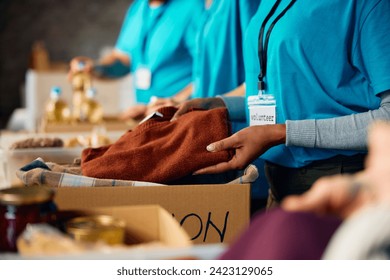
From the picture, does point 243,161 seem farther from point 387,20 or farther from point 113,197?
point 387,20

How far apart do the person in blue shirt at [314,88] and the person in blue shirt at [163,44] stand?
1352 millimetres

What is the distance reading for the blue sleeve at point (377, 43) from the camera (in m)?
1.19

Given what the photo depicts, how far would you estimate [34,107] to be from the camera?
3877 mm

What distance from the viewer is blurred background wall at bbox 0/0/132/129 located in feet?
19.0

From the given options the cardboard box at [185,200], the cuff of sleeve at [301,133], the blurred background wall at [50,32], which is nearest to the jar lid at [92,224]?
the cardboard box at [185,200]

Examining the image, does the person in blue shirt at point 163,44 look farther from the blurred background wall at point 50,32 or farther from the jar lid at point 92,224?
the blurred background wall at point 50,32

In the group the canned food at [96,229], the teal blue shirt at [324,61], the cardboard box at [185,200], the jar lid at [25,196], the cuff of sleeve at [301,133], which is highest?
the teal blue shirt at [324,61]

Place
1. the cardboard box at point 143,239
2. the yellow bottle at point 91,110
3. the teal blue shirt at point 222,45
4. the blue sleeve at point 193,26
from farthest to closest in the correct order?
the yellow bottle at point 91,110, the blue sleeve at point 193,26, the teal blue shirt at point 222,45, the cardboard box at point 143,239

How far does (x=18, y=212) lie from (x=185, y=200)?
1.26 feet

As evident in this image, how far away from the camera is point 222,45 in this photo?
6.75 feet

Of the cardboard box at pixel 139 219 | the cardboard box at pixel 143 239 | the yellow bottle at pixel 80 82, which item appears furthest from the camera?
the yellow bottle at pixel 80 82

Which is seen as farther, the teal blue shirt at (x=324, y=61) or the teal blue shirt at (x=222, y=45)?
the teal blue shirt at (x=222, y=45)

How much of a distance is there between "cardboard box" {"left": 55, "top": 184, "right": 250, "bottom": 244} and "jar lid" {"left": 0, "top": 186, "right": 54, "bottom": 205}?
0.28 m

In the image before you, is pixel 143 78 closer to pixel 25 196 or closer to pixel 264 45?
pixel 264 45
